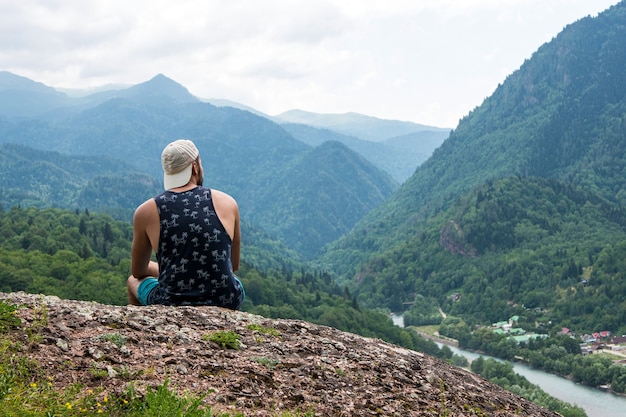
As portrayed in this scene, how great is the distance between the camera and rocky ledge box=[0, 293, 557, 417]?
6.50 meters

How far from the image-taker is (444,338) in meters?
132

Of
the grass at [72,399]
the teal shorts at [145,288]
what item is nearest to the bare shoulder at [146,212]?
the teal shorts at [145,288]

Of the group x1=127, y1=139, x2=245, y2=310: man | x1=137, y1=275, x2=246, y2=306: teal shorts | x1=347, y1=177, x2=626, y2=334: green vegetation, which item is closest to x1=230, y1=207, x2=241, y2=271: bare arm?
x1=127, y1=139, x2=245, y2=310: man

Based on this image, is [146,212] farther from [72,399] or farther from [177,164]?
[72,399]

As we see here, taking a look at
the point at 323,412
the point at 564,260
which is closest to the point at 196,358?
the point at 323,412

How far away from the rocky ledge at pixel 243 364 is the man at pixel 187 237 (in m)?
0.32

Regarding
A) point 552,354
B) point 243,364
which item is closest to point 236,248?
point 243,364

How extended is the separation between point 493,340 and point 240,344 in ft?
398

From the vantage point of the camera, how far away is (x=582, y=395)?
86.8m

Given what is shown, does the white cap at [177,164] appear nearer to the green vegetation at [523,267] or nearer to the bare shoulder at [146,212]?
the bare shoulder at [146,212]

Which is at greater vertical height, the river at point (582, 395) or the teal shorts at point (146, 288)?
the teal shorts at point (146, 288)

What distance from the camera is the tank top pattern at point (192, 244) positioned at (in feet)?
26.4

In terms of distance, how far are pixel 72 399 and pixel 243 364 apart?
1970mm

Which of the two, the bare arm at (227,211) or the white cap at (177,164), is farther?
the white cap at (177,164)
